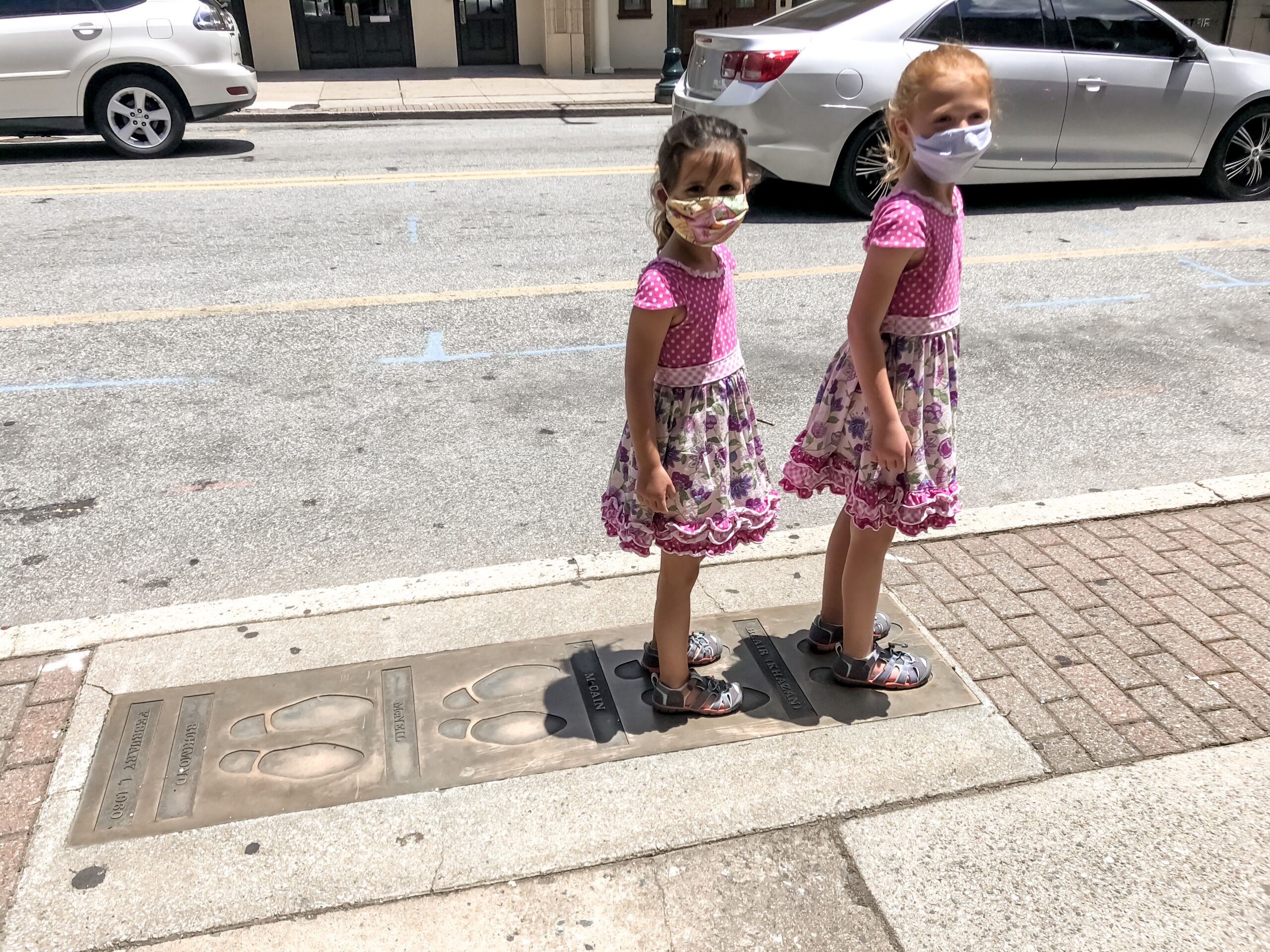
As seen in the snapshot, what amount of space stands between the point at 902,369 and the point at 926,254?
0.97 ft

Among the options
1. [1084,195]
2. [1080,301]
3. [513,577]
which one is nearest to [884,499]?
[513,577]

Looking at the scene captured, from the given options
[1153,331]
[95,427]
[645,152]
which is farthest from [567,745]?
[645,152]

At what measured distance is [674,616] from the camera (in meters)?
2.75

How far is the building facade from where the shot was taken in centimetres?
1853

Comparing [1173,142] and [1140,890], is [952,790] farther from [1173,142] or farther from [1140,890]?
[1173,142]

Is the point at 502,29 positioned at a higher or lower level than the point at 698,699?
higher

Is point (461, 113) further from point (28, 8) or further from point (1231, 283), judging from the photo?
point (1231, 283)

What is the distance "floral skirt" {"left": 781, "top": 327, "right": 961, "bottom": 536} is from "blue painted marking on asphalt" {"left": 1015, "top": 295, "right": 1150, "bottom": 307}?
4060 millimetres

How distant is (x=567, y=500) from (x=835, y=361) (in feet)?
5.30

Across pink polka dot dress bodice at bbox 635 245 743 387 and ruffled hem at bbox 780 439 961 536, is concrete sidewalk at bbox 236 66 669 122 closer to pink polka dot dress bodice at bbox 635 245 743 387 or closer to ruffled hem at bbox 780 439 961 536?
ruffled hem at bbox 780 439 961 536

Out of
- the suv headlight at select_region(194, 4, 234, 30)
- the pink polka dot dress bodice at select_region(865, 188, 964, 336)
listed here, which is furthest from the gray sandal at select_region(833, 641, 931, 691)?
the suv headlight at select_region(194, 4, 234, 30)

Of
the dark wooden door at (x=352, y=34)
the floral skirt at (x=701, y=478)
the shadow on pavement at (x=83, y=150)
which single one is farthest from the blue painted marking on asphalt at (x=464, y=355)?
the dark wooden door at (x=352, y=34)

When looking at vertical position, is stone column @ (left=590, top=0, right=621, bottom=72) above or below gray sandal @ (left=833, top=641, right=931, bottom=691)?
above

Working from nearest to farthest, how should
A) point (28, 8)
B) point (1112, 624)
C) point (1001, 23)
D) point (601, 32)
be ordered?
1. point (1112, 624)
2. point (1001, 23)
3. point (28, 8)
4. point (601, 32)
